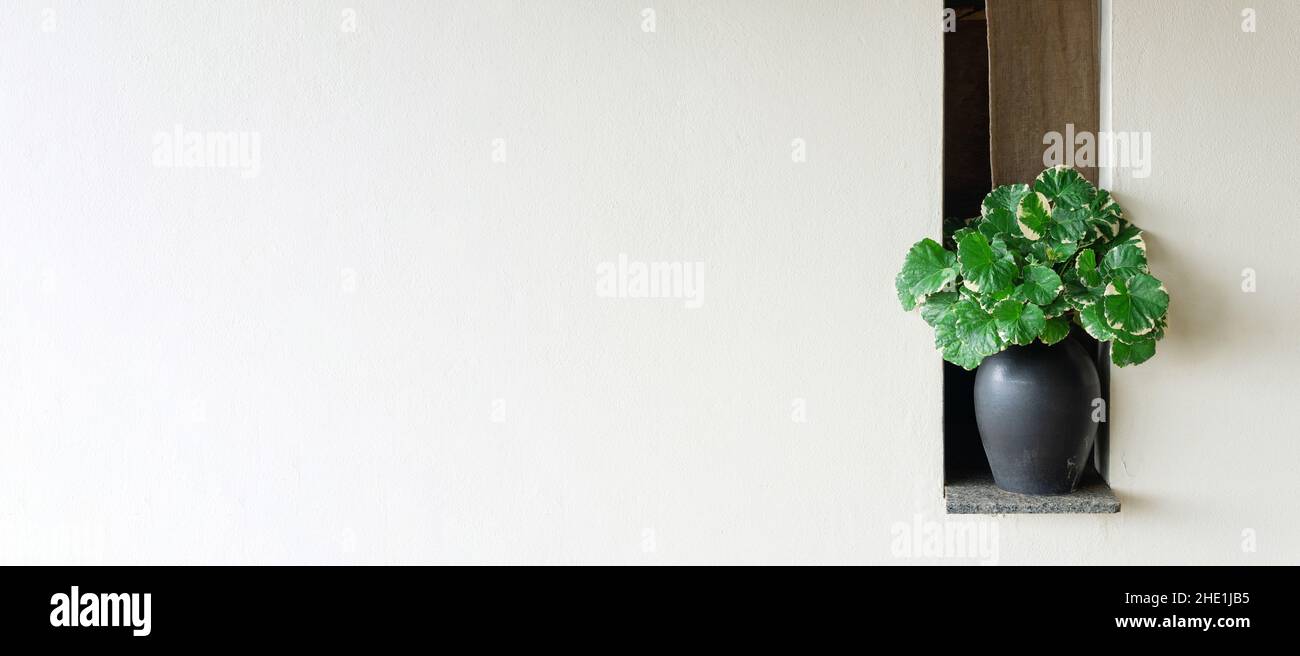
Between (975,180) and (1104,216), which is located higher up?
(975,180)

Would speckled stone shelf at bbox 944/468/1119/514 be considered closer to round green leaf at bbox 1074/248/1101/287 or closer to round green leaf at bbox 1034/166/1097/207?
round green leaf at bbox 1074/248/1101/287

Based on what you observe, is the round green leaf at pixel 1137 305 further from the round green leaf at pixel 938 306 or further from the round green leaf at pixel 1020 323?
the round green leaf at pixel 938 306

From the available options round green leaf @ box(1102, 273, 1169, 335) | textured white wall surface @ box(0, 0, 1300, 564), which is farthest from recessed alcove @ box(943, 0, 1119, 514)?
round green leaf @ box(1102, 273, 1169, 335)

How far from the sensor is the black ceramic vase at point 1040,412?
2223 millimetres

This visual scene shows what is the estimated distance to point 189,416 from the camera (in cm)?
249

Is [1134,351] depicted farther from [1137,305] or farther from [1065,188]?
[1065,188]

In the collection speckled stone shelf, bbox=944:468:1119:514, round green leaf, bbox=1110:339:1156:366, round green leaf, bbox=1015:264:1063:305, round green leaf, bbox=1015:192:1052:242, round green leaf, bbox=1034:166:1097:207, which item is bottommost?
speckled stone shelf, bbox=944:468:1119:514

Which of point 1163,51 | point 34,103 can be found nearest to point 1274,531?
point 1163,51

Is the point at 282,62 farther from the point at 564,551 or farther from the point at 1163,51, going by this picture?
the point at 1163,51

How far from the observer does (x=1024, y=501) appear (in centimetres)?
227

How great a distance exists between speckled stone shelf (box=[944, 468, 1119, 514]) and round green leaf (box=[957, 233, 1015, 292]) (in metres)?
0.51

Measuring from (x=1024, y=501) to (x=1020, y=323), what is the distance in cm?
45

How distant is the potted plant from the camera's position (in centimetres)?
212

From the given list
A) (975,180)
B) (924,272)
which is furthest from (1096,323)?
(975,180)
